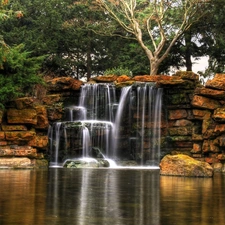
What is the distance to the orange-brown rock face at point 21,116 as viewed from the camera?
2544 centimetres

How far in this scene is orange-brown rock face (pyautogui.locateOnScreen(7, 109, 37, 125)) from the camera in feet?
83.5

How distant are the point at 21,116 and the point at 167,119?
8.97 metres

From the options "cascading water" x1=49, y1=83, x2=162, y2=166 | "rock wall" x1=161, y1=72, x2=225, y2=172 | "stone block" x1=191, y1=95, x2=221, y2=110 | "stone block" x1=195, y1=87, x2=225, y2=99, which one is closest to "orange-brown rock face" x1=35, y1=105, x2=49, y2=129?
"cascading water" x1=49, y1=83, x2=162, y2=166

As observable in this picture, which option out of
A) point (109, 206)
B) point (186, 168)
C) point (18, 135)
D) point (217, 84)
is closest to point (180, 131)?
point (217, 84)

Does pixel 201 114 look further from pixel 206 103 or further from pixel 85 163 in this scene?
pixel 85 163

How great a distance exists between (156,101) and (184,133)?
2860 mm

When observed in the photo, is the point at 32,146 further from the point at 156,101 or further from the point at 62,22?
the point at 62,22

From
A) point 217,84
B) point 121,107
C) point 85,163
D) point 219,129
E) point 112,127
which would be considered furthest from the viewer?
point 121,107

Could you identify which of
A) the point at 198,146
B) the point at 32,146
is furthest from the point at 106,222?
the point at 198,146

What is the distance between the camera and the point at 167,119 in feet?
97.6

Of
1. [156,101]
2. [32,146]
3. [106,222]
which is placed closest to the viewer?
[106,222]

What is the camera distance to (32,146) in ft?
83.5

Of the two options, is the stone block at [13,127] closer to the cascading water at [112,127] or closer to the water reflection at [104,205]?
the cascading water at [112,127]

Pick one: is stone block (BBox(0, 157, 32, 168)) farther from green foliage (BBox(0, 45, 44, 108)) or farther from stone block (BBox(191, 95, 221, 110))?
stone block (BBox(191, 95, 221, 110))
